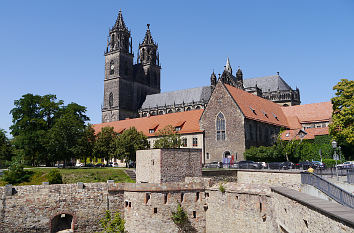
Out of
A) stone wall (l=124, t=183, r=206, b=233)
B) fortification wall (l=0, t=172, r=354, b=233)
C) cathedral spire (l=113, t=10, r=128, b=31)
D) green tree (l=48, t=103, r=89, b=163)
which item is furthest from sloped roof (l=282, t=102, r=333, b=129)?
cathedral spire (l=113, t=10, r=128, b=31)

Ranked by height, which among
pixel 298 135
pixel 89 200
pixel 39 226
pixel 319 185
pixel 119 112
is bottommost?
pixel 39 226

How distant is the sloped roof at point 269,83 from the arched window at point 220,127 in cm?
3968

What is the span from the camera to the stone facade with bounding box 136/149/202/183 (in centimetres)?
2898

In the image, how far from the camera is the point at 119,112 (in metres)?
103

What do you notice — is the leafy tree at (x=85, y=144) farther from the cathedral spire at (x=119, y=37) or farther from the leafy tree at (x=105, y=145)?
the cathedral spire at (x=119, y=37)

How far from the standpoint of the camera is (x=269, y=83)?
87.1 m

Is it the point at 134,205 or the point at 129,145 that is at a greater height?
the point at 129,145

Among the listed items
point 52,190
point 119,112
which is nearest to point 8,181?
point 52,190

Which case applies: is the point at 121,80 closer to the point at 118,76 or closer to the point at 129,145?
the point at 118,76

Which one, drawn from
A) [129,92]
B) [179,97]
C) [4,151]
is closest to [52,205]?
[4,151]

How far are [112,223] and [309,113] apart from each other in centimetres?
4473

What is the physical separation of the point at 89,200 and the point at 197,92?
252 ft

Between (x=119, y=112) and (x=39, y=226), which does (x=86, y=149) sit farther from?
(x=119, y=112)

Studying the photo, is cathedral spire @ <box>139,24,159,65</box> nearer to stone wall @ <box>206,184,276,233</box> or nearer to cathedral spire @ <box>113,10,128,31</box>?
cathedral spire @ <box>113,10,128,31</box>
